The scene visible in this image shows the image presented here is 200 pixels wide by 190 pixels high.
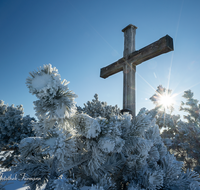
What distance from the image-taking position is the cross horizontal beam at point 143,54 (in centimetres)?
284

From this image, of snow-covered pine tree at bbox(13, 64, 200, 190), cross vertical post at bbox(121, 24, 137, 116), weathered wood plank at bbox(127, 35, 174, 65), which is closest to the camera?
snow-covered pine tree at bbox(13, 64, 200, 190)

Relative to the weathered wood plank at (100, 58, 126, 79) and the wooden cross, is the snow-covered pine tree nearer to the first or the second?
Result: the wooden cross

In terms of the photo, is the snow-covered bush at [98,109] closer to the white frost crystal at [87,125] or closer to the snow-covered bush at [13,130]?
the white frost crystal at [87,125]

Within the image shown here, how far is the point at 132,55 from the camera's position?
133 inches

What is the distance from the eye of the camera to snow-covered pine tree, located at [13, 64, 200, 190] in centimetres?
113

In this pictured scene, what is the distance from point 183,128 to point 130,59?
266 inches

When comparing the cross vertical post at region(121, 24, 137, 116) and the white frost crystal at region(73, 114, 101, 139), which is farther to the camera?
the cross vertical post at region(121, 24, 137, 116)

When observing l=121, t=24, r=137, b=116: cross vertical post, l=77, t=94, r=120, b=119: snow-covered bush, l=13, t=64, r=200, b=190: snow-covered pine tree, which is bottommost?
l=13, t=64, r=200, b=190: snow-covered pine tree

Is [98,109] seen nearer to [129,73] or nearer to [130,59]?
[129,73]

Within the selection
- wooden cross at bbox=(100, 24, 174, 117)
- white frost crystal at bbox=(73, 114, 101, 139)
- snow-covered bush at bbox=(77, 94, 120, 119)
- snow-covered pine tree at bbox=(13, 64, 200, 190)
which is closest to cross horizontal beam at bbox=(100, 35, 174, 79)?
wooden cross at bbox=(100, 24, 174, 117)

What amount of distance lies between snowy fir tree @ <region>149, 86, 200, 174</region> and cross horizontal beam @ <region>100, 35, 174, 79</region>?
5161 millimetres

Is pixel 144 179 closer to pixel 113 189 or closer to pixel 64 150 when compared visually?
pixel 113 189

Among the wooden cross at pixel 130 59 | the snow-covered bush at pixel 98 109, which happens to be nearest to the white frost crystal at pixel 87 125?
the snow-covered bush at pixel 98 109

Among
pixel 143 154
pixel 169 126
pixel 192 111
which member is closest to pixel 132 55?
pixel 143 154
